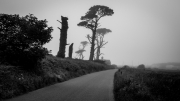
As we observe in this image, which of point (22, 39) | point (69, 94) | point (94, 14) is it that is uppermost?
point (94, 14)

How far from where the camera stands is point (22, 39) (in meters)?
6.70

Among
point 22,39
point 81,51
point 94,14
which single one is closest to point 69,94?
point 22,39

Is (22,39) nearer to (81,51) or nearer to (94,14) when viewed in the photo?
(94,14)

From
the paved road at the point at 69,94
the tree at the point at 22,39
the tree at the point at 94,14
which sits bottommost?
the paved road at the point at 69,94

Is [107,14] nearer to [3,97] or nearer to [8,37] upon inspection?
[8,37]

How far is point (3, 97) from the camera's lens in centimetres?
496

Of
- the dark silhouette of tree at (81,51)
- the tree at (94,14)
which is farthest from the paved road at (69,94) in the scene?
the dark silhouette of tree at (81,51)

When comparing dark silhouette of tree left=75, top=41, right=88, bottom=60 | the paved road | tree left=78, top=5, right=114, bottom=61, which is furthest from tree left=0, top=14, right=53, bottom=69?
dark silhouette of tree left=75, top=41, right=88, bottom=60

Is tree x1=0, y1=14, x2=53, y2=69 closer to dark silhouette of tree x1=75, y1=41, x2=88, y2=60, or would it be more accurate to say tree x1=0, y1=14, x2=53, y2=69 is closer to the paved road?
the paved road

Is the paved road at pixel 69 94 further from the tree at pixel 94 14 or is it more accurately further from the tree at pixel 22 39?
the tree at pixel 94 14

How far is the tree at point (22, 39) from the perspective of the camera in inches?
257

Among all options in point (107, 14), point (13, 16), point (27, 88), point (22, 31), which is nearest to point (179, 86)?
point (27, 88)

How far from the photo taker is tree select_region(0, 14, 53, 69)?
257 inches

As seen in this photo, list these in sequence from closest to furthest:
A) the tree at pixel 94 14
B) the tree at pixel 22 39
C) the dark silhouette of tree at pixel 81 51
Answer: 1. the tree at pixel 22 39
2. the tree at pixel 94 14
3. the dark silhouette of tree at pixel 81 51
